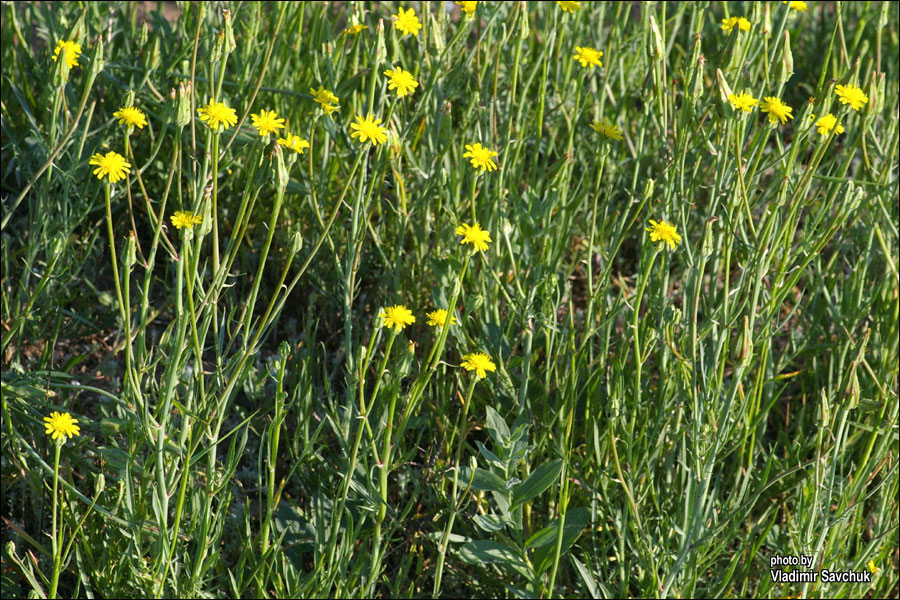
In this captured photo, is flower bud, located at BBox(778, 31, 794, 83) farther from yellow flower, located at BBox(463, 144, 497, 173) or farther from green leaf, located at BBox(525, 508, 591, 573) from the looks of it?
green leaf, located at BBox(525, 508, 591, 573)

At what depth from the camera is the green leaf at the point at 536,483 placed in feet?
4.69

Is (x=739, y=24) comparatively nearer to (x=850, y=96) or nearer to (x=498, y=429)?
(x=850, y=96)

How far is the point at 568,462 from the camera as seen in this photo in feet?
5.07

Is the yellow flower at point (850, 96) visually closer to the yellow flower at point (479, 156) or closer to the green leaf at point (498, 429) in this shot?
the yellow flower at point (479, 156)

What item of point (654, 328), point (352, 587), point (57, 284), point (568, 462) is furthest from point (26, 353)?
point (654, 328)

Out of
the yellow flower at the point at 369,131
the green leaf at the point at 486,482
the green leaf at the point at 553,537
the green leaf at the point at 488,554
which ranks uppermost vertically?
the yellow flower at the point at 369,131

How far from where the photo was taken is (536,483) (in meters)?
1.45

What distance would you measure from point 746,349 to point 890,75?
1647 millimetres

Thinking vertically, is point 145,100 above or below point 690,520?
above

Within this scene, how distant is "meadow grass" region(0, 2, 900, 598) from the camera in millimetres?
1312

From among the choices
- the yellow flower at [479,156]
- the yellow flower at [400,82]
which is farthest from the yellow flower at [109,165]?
the yellow flower at [479,156]

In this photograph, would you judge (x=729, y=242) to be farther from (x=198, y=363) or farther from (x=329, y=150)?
(x=329, y=150)

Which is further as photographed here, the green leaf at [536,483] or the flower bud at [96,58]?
the green leaf at [536,483]

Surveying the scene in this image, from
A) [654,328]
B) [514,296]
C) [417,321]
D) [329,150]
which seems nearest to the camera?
[654,328]
